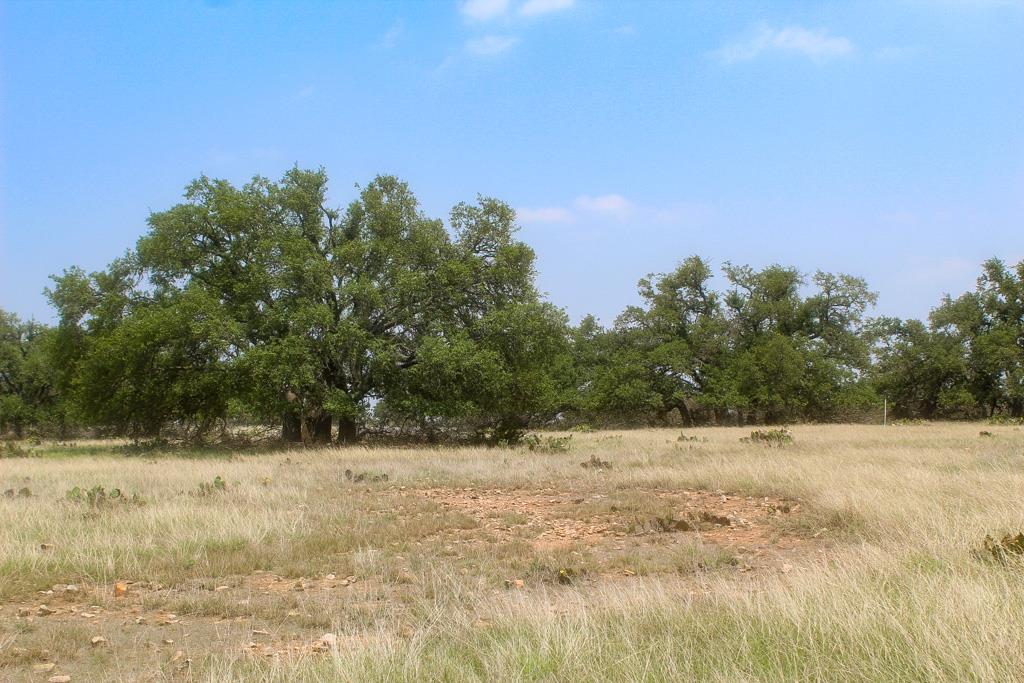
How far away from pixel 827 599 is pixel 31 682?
4.72 metres

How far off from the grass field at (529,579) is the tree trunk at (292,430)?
13550 millimetres

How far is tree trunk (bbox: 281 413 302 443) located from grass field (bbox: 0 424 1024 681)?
13550 millimetres

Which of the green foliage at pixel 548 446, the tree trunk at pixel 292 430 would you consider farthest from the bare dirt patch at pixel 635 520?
the tree trunk at pixel 292 430

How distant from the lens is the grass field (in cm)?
Answer: 394

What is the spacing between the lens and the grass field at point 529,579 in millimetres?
3943

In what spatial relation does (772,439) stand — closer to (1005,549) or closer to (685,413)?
(1005,549)

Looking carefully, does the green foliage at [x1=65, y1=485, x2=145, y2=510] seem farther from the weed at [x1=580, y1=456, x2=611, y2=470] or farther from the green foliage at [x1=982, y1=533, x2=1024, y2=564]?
the green foliage at [x1=982, y1=533, x2=1024, y2=564]

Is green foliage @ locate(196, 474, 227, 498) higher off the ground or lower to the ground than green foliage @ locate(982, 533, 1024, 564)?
lower

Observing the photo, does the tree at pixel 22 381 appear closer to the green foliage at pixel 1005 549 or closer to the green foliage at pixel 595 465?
the green foliage at pixel 595 465

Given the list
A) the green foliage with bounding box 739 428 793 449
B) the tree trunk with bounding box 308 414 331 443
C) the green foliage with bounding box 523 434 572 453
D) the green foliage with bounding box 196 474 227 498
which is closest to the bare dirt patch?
the green foliage with bounding box 196 474 227 498

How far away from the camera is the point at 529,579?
21.2 feet

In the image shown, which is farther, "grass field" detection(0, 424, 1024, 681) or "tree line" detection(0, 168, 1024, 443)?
"tree line" detection(0, 168, 1024, 443)

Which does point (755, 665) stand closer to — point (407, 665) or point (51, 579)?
point (407, 665)

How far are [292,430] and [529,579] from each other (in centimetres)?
2221
